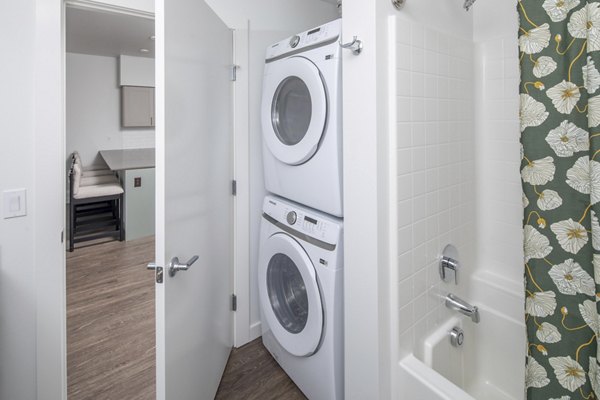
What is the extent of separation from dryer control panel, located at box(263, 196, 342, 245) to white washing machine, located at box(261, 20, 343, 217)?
0.14ft

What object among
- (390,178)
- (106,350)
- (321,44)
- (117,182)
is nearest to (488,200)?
(390,178)

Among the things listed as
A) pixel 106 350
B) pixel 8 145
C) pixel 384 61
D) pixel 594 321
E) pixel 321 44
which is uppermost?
pixel 321 44

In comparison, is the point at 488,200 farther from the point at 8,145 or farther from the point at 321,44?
the point at 8,145

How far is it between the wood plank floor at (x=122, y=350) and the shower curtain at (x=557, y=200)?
3.99 ft

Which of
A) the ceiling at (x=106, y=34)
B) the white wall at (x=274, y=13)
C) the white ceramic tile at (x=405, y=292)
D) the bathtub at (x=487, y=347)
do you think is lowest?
the bathtub at (x=487, y=347)

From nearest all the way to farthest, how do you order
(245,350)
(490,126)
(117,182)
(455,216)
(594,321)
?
(594,321) < (455,216) < (490,126) < (245,350) < (117,182)

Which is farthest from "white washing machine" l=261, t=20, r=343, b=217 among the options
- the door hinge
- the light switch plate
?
the light switch plate

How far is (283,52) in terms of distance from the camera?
1671 millimetres

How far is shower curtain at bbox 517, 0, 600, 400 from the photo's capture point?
2.82ft

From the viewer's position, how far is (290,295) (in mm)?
1786

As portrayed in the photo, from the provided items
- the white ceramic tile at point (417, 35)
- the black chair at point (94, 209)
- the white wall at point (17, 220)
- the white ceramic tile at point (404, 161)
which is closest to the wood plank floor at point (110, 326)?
the black chair at point (94, 209)

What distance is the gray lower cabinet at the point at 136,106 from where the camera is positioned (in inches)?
198

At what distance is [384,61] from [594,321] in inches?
38.5

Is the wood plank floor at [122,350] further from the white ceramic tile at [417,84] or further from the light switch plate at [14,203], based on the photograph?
the white ceramic tile at [417,84]
